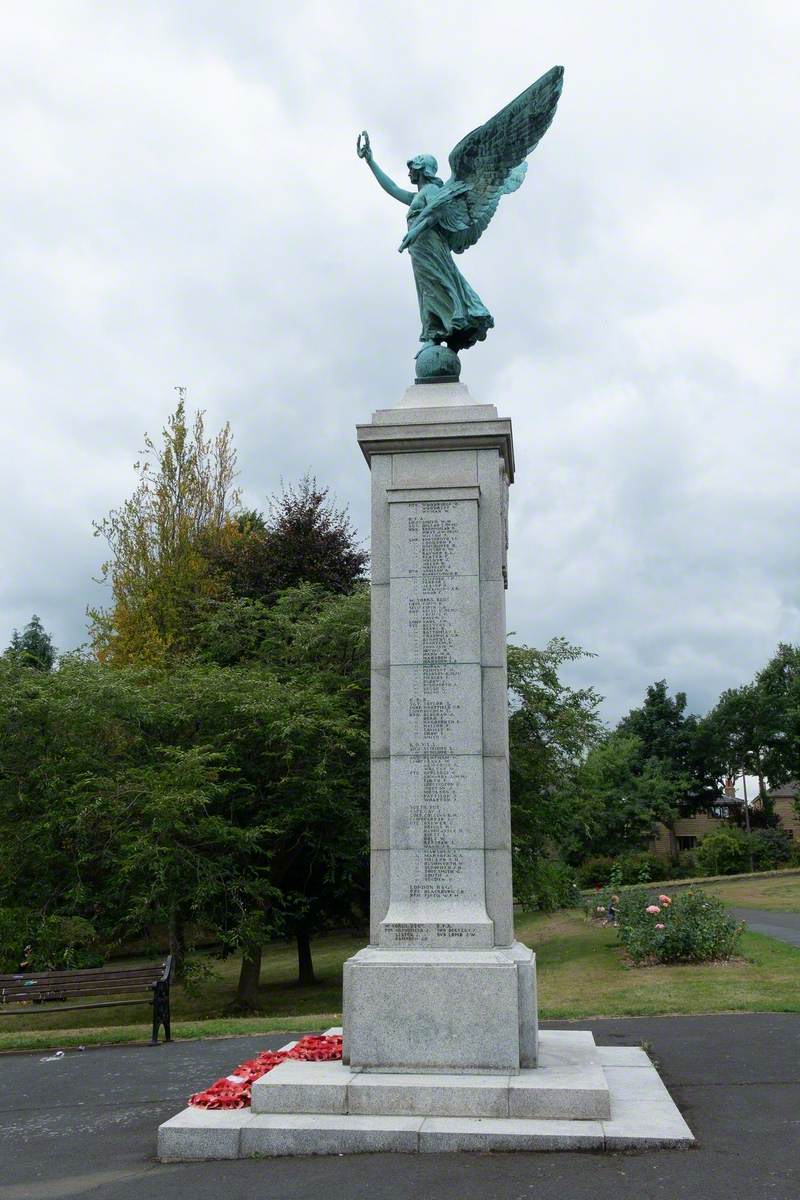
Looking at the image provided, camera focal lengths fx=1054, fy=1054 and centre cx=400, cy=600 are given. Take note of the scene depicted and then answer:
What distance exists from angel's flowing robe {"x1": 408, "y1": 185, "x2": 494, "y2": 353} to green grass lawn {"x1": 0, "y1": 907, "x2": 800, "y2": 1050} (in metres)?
8.21

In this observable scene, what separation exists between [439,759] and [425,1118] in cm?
271

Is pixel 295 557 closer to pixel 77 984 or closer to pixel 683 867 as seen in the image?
pixel 77 984

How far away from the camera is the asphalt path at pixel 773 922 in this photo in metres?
22.1

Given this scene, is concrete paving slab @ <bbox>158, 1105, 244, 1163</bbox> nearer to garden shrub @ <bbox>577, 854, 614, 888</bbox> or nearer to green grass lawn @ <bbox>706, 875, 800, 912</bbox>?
green grass lawn @ <bbox>706, 875, 800, 912</bbox>

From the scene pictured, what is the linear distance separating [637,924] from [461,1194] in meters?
14.0

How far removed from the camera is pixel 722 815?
77188 mm

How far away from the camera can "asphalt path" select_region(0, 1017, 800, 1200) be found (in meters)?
6.13

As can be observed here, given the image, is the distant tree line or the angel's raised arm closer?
the angel's raised arm

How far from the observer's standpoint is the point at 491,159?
1027 cm

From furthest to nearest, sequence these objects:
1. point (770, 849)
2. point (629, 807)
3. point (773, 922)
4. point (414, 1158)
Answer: point (629, 807), point (770, 849), point (773, 922), point (414, 1158)

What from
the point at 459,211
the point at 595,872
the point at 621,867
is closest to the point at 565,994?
the point at 459,211

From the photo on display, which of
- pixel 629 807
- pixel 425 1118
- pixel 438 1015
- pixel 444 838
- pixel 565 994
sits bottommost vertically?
pixel 565 994

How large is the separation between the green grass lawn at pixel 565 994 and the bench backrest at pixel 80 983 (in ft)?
1.96

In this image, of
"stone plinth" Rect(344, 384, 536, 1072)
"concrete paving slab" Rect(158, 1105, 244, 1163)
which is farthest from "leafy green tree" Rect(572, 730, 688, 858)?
"concrete paving slab" Rect(158, 1105, 244, 1163)
